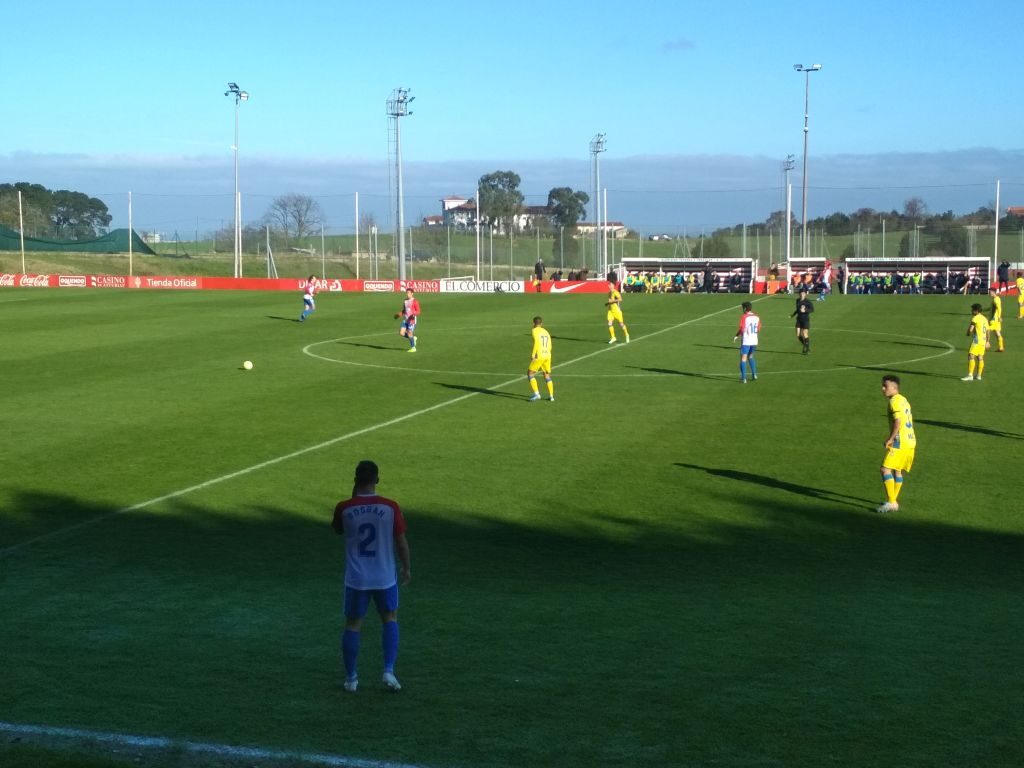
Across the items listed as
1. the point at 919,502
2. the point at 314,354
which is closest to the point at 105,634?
the point at 919,502

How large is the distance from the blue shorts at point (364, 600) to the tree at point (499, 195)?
355 feet

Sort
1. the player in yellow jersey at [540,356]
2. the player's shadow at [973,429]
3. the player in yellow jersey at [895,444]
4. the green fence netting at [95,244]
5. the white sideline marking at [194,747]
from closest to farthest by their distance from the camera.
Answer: the white sideline marking at [194,747]
the player in yellow jersey at [895,444]
the player's shadow at [973,429]
the player in yellow jersey at [540,356]
the green fence netting at [95,244]

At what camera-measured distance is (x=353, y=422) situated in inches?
879

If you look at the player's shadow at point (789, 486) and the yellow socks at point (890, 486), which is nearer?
the yellow socks at point (890, 486)

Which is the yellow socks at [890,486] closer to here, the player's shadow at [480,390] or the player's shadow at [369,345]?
the player's shadow at [480,390]

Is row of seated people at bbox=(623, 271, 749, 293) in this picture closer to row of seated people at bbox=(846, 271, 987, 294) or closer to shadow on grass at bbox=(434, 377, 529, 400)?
row of seated people at bbox=(846, 271, 987, 294)

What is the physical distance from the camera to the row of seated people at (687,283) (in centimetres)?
6806

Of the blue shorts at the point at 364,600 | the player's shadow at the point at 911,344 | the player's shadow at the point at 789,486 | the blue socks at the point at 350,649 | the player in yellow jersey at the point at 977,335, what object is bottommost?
the player's shadow at the point at 789,486

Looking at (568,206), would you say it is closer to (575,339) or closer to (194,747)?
(575,339)

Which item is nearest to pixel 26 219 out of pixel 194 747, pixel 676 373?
pixel 676 373

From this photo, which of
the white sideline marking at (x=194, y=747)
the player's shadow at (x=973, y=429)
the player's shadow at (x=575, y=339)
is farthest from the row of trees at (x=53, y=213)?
the white sideline marking at (x=194, y=747)

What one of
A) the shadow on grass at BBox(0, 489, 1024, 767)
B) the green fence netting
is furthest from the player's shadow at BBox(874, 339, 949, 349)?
the green fence netting

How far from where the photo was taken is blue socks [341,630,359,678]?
880 centimetres

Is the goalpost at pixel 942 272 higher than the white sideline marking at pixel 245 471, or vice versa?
the goalpost at pixel 942 272
